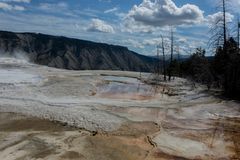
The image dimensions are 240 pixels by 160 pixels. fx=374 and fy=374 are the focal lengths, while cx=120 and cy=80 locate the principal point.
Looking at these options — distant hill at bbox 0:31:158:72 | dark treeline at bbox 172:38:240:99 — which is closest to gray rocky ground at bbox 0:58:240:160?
dark treeline at bbox 172:38:240:99

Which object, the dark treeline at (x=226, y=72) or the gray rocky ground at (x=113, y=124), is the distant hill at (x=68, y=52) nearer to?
the dark treeline at (x=226, y=72)

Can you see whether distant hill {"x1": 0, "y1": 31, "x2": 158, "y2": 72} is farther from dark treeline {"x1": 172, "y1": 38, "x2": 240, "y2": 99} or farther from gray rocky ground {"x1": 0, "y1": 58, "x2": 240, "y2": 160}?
gray rocky ground {"x1": 0, "y1": 58, "x2": 240, "y2": 160}

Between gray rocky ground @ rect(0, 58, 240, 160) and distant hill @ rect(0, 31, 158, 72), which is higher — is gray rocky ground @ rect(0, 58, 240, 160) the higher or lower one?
the lower one

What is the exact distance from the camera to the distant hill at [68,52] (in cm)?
13081

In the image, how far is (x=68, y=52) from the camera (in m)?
148

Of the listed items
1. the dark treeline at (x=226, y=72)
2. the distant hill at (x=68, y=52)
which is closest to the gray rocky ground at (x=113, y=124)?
the dark treeline at (x=226, y=72)

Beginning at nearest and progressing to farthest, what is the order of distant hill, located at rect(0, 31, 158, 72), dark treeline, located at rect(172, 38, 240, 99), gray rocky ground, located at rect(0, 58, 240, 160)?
gray rocky ground, located at rect(0, 58, 240, 160)
dark treeline, located at rect(172, 38, 240, 99)
distant hill, located at rect(0, 31, 158, 72)

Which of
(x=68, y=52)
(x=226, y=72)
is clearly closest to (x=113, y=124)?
(x=226, y=72)

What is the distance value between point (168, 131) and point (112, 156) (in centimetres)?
344

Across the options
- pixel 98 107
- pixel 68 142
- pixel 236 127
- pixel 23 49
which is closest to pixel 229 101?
pixel 236 127

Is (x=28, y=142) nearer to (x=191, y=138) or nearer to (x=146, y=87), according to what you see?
(x=191, y=138)

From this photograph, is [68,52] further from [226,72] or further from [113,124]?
[113,124]

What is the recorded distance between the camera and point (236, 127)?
13859mm

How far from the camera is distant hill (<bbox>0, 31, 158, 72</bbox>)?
429 feet
